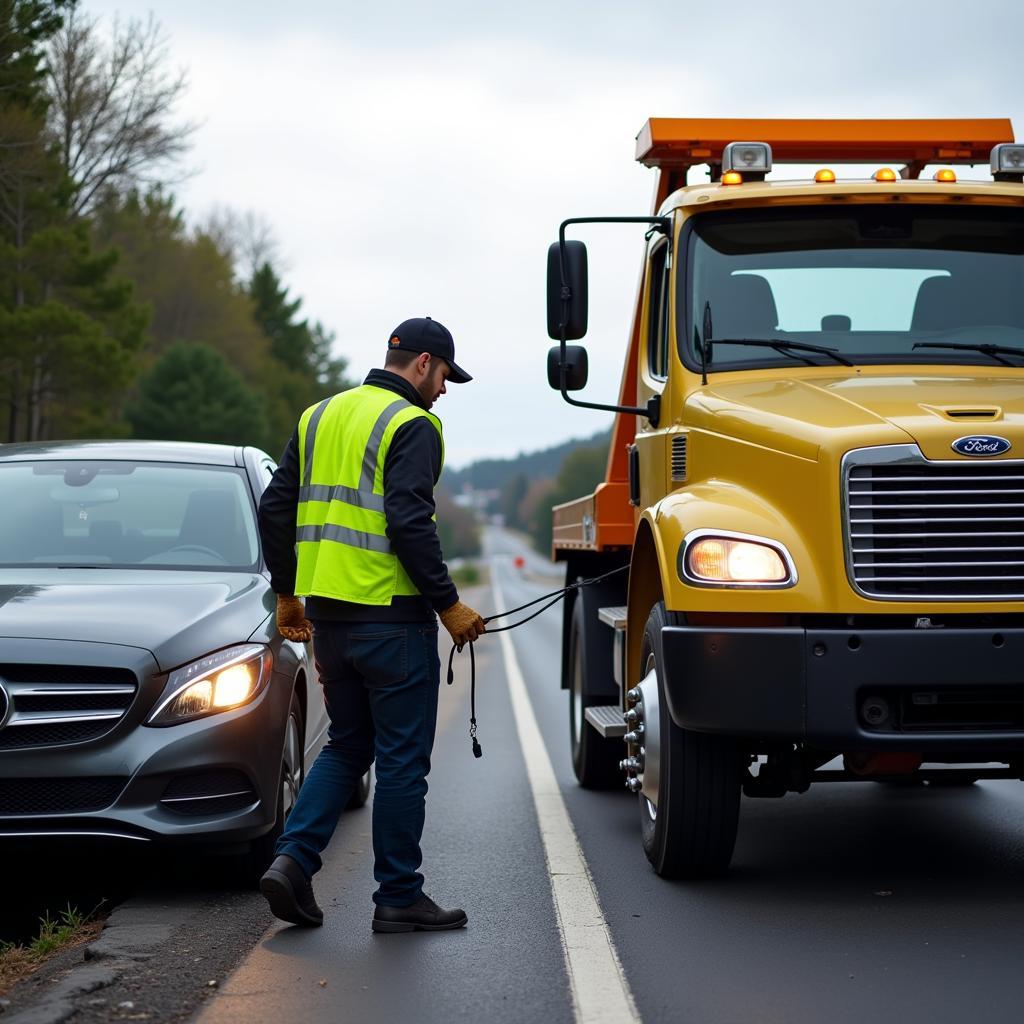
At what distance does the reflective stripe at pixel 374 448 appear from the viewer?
581cm

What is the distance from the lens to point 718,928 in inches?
227

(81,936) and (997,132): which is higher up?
(997,132)

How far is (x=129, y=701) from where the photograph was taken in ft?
19.4

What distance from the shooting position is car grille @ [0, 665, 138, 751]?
5.84 meters

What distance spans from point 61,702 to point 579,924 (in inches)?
78.0

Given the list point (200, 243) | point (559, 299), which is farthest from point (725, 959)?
point (200, 243)

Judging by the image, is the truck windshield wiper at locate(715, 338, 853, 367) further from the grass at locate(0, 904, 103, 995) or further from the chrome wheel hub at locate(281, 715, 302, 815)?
the grass at locate(0, 904, 103, 995)

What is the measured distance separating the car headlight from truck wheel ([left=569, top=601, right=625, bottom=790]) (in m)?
3.13

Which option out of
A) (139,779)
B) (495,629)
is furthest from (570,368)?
(139,779)

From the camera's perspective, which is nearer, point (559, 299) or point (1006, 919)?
point (1006, 919)

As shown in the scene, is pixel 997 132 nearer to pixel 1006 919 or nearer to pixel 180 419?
pixel 1006 919

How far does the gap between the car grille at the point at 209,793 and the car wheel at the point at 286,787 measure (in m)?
0.21

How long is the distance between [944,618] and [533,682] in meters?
13.0

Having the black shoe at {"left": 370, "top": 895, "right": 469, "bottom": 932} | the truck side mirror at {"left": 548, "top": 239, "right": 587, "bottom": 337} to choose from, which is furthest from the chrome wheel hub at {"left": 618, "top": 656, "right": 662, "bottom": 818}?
the truck side mirror at {"left": 548, "top": 239, "right": 587, "bottom": 337}
